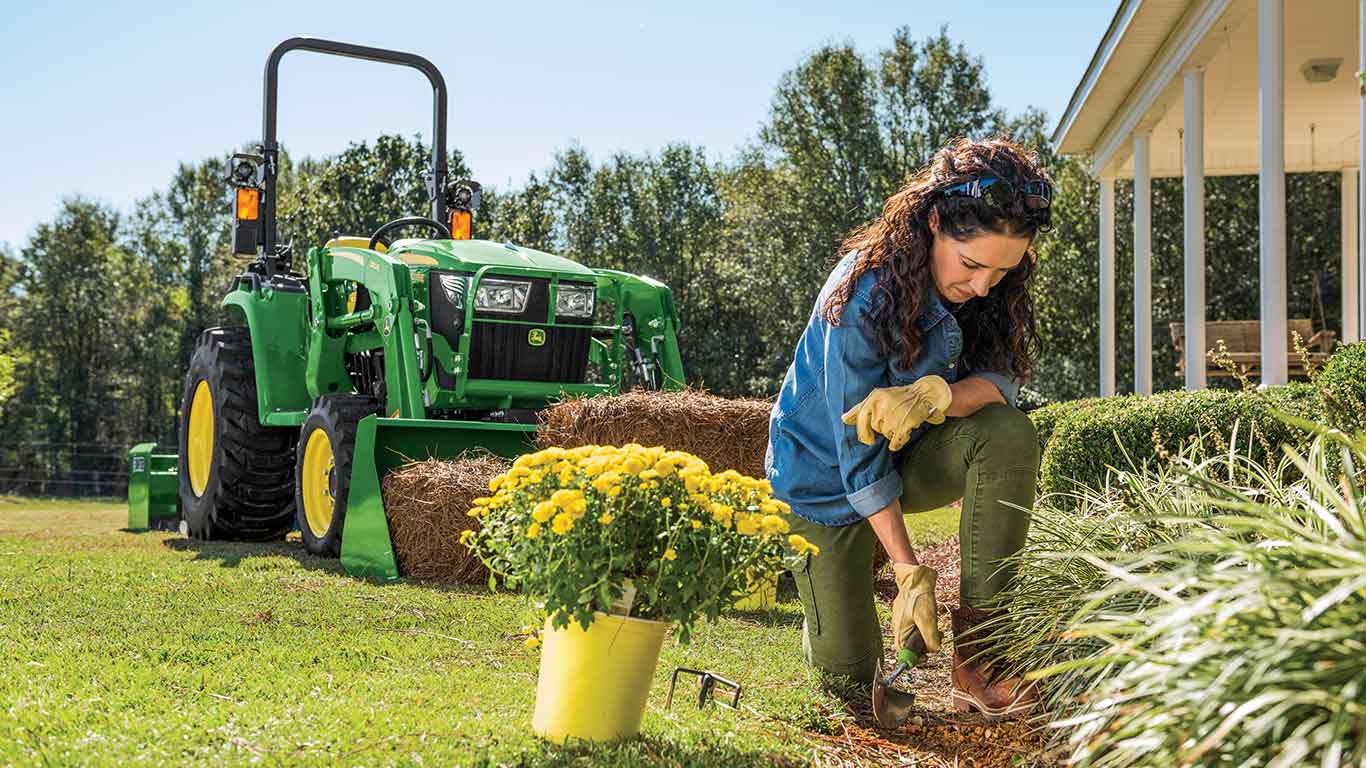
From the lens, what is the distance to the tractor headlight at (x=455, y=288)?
5.98 m

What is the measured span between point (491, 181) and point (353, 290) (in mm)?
23400

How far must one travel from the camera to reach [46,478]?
22.7 metres

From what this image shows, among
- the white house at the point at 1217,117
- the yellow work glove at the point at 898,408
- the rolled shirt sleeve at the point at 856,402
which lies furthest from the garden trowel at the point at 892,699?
the white house at the point at 1217,117

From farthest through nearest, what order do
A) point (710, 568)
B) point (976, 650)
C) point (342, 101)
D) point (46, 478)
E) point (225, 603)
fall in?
point (342, 101) → point (46, 478) → point (225, 603) → point (976, 650) → point (710, 568)

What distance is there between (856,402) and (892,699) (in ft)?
2.18

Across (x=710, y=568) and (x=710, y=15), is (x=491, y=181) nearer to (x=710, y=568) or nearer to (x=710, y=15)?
(x=710, y=15)

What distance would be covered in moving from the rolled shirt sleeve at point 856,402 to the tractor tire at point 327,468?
3.13 metres

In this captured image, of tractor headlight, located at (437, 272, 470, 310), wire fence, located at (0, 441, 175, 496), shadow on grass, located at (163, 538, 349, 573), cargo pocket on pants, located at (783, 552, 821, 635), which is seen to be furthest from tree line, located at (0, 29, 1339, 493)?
cargo pocket on pants, located at (783, 552, 821, 635)

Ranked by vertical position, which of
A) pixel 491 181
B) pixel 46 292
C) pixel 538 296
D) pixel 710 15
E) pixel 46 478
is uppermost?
pixel 710 15

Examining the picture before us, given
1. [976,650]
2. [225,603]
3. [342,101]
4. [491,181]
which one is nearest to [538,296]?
[225,603]

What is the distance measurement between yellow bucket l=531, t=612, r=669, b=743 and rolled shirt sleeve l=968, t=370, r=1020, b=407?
3.78 ft

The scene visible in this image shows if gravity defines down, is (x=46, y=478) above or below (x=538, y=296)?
below

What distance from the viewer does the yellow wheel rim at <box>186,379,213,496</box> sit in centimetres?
752

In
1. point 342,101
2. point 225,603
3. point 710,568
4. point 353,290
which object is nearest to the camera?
point 710,568
